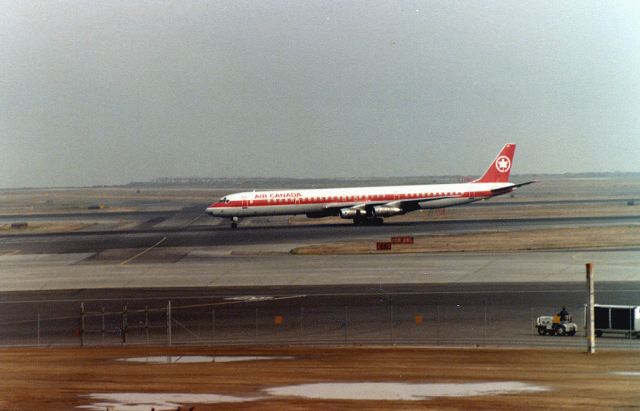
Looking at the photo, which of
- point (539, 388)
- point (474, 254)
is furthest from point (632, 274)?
point (539, 388)

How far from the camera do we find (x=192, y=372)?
3716 cm

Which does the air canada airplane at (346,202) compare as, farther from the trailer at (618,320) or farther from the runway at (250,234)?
the trailer at (618,320)

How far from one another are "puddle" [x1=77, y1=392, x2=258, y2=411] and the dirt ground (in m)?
0.48

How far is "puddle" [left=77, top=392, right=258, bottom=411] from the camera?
28828mm

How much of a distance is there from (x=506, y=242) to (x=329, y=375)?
6198 centimetres

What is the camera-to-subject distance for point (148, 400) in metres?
30.2

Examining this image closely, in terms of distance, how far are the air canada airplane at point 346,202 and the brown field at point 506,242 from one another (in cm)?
1811

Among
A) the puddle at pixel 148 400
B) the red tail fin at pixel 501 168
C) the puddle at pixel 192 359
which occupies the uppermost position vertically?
the red tail fin at pixel 501 168

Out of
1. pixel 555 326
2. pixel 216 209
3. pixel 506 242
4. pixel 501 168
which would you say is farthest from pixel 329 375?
pixel 501 168

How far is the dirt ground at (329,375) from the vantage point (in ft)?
95.9

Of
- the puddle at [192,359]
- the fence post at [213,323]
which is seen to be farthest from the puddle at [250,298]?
the puddle at [192,359]

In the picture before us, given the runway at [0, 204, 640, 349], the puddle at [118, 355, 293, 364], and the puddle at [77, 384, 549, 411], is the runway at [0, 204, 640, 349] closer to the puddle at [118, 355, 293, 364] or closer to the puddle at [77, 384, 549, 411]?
the puddle at [118, 355, 293, 364]

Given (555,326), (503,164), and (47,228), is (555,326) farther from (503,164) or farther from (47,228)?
(47,228)

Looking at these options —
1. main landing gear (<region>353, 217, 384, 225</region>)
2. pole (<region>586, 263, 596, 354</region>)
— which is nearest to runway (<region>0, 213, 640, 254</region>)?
A: main landing gear (<region>353, 217, 384, 225</region>)
